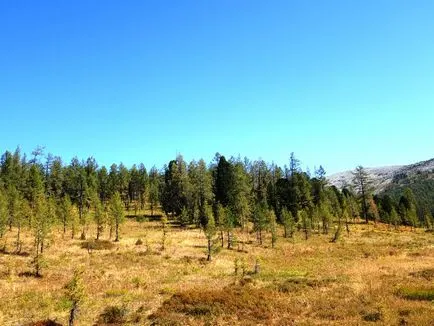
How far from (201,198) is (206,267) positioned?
47.8m

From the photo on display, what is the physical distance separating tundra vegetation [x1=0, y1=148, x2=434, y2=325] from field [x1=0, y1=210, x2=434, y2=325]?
11 cm

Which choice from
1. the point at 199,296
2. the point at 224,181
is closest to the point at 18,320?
the point at 199,296

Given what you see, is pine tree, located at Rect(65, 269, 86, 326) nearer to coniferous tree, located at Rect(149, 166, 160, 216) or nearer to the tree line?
the tree line

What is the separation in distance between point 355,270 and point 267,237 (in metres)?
34.8

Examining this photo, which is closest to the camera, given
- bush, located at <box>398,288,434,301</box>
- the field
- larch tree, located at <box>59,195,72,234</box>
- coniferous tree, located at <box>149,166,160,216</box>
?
the field

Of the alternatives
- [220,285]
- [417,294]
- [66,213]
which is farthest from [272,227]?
[417,294]

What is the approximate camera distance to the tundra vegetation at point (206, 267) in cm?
2411

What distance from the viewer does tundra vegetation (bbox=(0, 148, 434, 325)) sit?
24.1 m

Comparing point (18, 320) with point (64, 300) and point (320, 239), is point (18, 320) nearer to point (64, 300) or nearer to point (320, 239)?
point (64, 300)

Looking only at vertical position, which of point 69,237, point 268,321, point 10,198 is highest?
point 10,198

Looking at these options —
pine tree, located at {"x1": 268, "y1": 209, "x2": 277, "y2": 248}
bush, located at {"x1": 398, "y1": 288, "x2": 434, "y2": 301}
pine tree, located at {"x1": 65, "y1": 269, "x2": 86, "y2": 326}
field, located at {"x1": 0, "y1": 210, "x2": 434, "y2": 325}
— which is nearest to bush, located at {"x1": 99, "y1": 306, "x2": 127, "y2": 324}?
field, located at {"x1": 0, "y1": 210, "x2": 434, "y2": 325}

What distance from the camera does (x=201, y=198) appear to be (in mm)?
93188

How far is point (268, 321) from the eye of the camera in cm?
2272

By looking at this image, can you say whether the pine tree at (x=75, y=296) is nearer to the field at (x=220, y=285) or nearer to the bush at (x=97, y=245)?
the field at (x=220, y=285)
